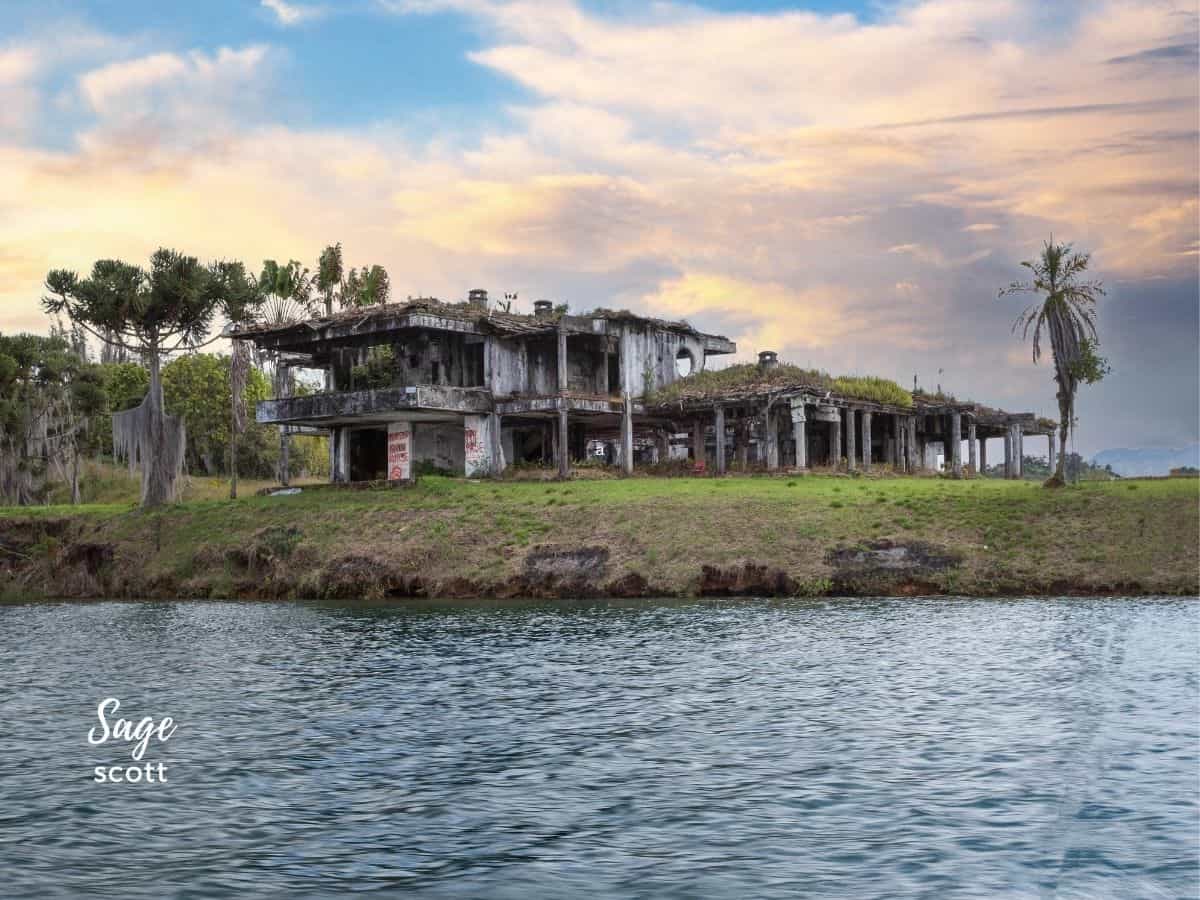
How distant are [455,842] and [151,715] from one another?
1040cm

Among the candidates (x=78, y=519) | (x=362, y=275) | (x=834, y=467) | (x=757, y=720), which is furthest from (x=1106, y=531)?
(x=362, y=275)

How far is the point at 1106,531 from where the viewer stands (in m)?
44.9

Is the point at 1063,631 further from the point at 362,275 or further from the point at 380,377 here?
the point at 362,275

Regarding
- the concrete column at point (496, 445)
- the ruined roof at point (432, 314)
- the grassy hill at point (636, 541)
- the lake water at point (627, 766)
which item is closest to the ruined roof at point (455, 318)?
the ruined roof at point (432, 314)

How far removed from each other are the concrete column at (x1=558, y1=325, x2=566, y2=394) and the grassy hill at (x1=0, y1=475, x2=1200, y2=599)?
623 cm

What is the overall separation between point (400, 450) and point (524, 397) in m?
7.19

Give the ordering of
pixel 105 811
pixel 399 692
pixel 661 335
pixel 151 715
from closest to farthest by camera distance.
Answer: pixel 105 811 → pixel 151 715 → pixel 399 692 → pixel 661 335

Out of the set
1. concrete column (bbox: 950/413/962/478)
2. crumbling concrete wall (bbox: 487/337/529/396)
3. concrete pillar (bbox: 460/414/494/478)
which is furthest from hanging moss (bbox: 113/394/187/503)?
concrete column (bbox: 950/413/962/478)

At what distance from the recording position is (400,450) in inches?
2554

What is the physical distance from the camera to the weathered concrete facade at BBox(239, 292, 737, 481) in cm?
6378

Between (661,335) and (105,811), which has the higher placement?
(661,335)

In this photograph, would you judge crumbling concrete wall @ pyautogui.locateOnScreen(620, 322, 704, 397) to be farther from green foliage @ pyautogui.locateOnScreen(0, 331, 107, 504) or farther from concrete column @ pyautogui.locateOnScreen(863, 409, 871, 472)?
green foliage @ pyautogui.locateOnScreen(0, 331, 107, 504)

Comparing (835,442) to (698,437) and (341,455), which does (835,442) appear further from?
(341,455)

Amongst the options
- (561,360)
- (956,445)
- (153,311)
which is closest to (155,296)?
(153,311)
